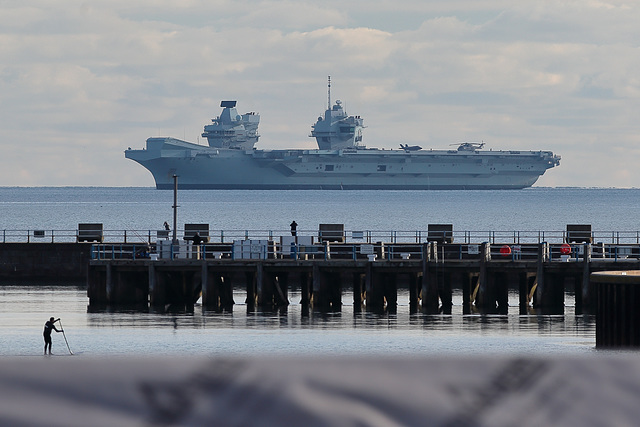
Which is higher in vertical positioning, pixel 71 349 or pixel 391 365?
pixel 391 365

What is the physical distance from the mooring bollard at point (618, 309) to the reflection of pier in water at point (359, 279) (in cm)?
1363

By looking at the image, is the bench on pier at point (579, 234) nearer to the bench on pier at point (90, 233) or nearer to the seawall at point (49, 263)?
the bench on pier at point (90, 233)

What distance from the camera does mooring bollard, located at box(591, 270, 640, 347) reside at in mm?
13625

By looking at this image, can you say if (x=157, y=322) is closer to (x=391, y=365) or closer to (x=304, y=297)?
(x=304, y=297)

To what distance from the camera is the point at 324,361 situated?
99.7 inches


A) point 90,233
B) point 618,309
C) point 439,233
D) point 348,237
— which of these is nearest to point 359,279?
point 439,233

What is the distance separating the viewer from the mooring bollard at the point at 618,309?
13625mm

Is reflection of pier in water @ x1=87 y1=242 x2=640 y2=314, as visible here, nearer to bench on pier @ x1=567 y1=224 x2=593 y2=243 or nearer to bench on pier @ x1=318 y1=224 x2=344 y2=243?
bench on pier @ x1=318 y1=224 x2=344 y2=243

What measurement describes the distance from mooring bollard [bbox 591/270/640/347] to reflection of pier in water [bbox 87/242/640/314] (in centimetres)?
1363

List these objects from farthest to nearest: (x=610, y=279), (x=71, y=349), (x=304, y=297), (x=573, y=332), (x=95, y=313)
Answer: (x=304, y=297) → (x=95, y=313) → (x=573, y=332) → (x=71, y=349) → (x=610, y=279)

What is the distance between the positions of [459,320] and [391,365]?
25002mm

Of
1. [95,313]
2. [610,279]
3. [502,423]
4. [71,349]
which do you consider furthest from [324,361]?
[95,313]

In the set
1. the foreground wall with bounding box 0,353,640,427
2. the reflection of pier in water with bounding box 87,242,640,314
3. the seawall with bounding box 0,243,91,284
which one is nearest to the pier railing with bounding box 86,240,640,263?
the reflection of pier in water with bounding box 87,242,640,314

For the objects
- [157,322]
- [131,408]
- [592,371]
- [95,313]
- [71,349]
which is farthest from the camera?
[95,313]
